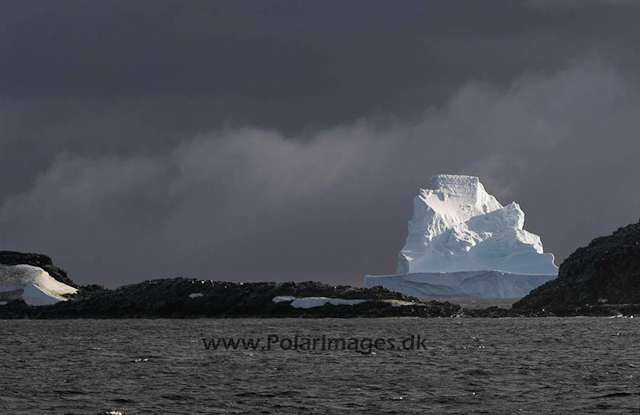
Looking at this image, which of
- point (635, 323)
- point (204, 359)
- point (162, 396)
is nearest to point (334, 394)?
point (162, 396)

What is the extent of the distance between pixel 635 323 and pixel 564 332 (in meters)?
14.2

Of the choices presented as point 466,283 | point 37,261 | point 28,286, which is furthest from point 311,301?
point 466,283

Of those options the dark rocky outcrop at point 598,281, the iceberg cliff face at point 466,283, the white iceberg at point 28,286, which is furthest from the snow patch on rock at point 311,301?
the iceberg cliff face at point 466,283

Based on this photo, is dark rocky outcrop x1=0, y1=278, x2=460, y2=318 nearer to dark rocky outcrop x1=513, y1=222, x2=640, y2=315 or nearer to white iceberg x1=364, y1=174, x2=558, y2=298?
dark rocky outcrop x1=513, y1=222, x2=640, y2=315

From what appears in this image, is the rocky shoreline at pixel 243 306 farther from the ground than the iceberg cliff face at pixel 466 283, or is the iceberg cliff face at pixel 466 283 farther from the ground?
the iceberg cliff face at pixel 466 283

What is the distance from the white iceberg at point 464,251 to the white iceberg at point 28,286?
50.6 metres

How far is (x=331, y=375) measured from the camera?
117ft

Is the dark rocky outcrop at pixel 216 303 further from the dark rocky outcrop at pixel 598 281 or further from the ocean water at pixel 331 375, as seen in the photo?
the ocean water at pixel 331 375

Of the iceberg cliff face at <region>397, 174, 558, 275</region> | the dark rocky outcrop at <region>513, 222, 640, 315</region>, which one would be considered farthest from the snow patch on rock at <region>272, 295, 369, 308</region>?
the iceberg cliff face at <region>397, 174, 558, 275</region>

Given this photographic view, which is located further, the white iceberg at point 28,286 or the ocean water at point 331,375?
the white iceberg at point 28,286

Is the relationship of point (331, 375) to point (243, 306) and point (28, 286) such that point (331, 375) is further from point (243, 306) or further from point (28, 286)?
point (28, 286)

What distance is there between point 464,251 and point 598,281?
44.3 m

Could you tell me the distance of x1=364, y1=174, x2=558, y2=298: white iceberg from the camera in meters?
135

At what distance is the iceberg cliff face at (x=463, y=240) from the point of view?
140 metres
